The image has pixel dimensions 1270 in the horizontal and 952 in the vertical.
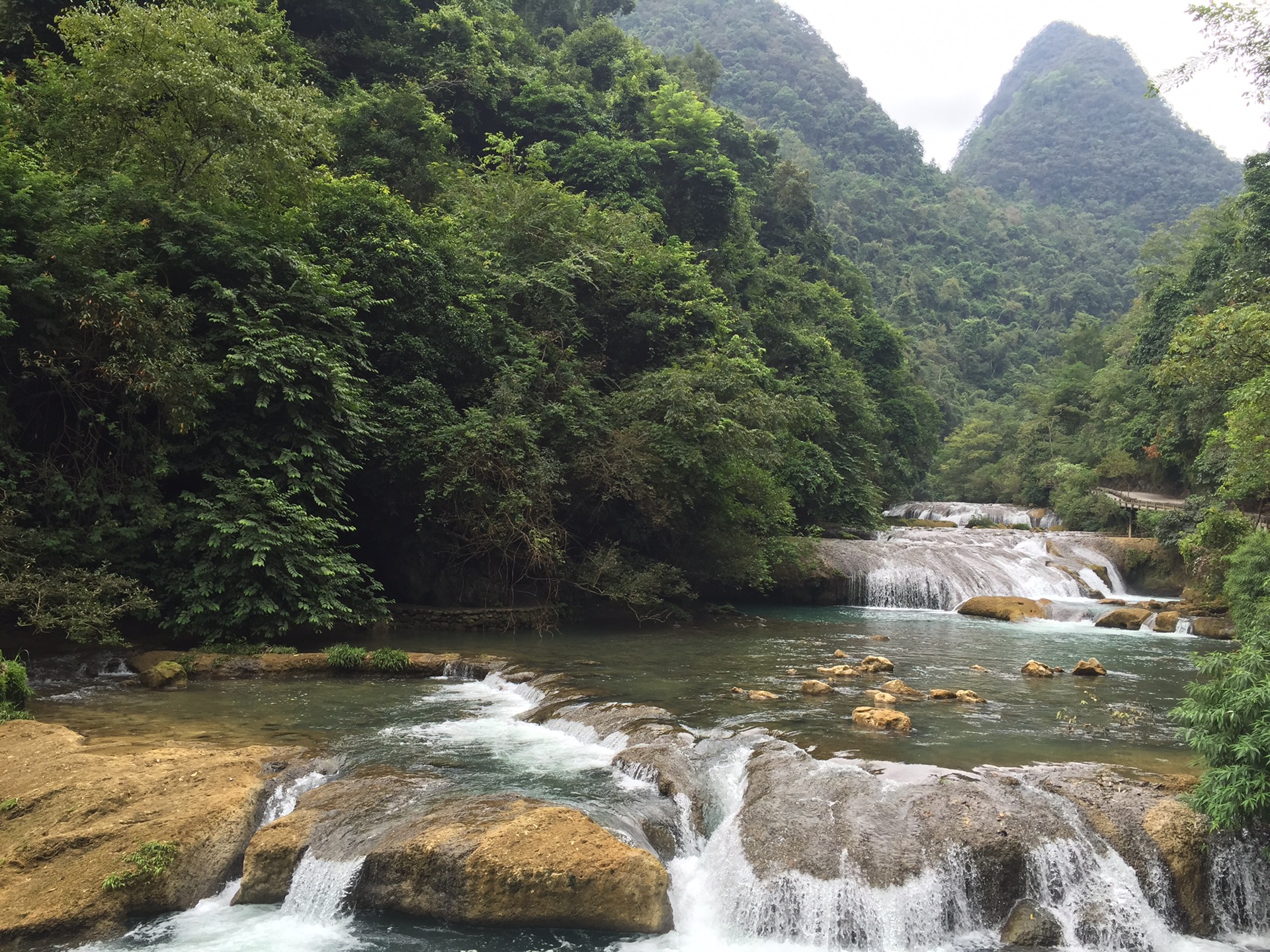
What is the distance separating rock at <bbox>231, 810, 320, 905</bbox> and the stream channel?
0.37 feet

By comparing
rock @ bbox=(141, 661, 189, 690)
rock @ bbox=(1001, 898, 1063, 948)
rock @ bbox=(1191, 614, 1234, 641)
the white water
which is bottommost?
rock @ bbox=(1001, 898, 1063, 948)

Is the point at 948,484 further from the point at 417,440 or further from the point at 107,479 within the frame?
A: the point at 107,479

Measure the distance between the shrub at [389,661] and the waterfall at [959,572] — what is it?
14.2 meters

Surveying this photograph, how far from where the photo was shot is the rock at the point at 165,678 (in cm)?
1146

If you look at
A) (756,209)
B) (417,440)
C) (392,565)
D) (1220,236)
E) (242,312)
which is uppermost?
(756,209)

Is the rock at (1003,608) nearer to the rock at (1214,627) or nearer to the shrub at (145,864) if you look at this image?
the rock at (1214,627)

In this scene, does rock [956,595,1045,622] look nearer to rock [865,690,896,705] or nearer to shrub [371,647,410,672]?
rock [865,690,896,705]

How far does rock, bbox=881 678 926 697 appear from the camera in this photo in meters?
11.3

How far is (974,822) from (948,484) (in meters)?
Result: 52.5

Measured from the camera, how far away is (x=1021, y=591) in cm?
2280

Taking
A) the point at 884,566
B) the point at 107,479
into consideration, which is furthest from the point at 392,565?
the point at 884,566

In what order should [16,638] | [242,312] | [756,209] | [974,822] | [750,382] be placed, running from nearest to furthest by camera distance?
[974,822] → [16,638] → [242,312] → [750,382] → [756,209]

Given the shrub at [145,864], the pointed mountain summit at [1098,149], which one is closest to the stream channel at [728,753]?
the shrub at [145,864]

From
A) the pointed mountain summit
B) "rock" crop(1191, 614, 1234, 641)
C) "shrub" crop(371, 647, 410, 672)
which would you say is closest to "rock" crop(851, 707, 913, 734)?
"shrub" crop(371, 647, 410, 672)
